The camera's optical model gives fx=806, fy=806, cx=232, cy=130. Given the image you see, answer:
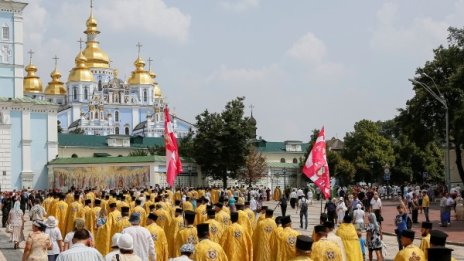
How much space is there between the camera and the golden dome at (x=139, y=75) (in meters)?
122

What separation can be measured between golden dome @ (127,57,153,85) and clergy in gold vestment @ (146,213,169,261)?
357 feet

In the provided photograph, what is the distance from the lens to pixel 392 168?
Answer: 7556cm

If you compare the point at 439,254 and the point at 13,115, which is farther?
the point at 13,115

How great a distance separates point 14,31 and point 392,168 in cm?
3643

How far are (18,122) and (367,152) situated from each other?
30.2 metres

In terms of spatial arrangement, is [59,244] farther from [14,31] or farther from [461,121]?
[14,31]

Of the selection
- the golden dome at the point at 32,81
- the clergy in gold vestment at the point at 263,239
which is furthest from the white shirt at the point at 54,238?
the golden dome at the point at 32,81

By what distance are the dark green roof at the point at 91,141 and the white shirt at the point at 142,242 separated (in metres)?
67.5

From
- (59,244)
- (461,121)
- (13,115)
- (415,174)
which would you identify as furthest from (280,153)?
(59,244)

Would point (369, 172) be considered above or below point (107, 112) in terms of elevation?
below

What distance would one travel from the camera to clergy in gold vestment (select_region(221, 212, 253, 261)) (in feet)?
42.1

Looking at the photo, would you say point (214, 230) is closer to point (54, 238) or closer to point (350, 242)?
point (350, 242)

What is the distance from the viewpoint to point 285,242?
12.6 metres

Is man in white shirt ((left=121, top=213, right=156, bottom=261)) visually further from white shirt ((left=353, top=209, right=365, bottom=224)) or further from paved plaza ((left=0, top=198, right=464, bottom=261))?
paved plaza ((left=0, top=198, right=464, bottom=261))
